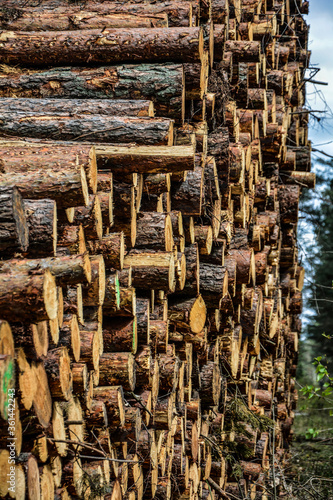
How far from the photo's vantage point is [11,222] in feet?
6.56

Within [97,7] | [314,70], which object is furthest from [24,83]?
[314,70]

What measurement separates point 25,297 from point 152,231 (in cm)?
153

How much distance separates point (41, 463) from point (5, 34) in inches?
111

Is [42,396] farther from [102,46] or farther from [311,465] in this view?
[311,465]

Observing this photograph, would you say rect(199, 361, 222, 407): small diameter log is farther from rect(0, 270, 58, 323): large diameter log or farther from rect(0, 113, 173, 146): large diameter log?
rect(0, 270, 58, 323): large diameter log

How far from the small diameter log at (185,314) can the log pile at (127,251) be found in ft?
0.04

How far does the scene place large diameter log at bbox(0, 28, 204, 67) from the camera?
3.62m

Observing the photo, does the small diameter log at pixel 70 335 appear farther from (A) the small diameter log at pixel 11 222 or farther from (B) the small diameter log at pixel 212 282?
(B) the small diameter log at pixel 212 282

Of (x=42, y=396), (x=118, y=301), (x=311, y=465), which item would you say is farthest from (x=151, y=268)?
(x=311, y=465)

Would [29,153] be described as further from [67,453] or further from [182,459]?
[182,459]

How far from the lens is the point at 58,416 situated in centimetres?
248

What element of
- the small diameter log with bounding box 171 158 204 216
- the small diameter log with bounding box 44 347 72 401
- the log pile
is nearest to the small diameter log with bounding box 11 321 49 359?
the log pile

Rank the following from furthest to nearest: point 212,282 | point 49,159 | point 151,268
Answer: point 212,282 < point 151,268 < point 49,159

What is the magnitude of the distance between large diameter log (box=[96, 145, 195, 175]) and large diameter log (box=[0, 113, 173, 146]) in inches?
3.9
